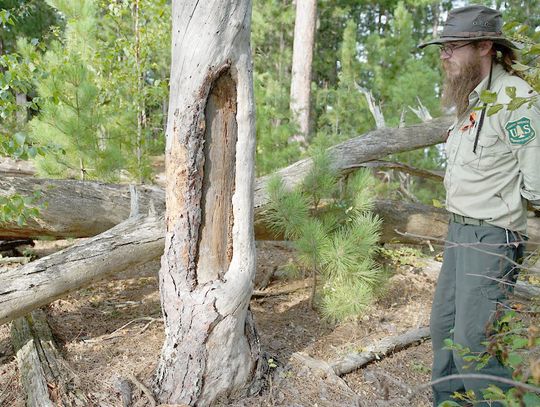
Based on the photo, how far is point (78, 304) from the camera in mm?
3225

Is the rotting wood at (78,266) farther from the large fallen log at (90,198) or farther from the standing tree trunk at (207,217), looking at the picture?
the standing tree trunk at (207,217)

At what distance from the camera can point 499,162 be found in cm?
181

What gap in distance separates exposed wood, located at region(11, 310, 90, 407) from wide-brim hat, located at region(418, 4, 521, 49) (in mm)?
2398

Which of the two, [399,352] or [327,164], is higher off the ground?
[327,164]

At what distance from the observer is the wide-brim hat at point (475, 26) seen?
1.86 m

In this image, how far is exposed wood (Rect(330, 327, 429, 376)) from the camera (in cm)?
249

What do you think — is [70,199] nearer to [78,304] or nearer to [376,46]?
[78,304]

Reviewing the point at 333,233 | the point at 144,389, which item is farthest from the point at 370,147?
the point at 144,389

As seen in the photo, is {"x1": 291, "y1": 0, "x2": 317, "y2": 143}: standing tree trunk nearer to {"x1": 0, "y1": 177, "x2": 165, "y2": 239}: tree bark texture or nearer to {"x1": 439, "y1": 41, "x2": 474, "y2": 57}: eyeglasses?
{"x1": 0, "y1": 177, "x2": 165, "y2": 239}: tree bark texture

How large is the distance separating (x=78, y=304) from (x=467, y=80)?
9.71 feet

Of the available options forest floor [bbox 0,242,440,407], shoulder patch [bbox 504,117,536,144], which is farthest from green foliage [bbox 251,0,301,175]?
shoulder patch [bbox 504,117,536,144]

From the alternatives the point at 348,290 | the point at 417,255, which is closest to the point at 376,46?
the point at 417,255

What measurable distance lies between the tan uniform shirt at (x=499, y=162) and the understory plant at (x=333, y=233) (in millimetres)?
983

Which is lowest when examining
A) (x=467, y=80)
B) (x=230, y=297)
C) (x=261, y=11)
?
(x=230, y=297)
